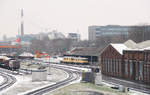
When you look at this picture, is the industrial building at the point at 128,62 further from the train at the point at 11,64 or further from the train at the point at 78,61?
the train at the point at 11,64

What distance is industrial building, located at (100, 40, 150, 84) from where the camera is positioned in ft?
130

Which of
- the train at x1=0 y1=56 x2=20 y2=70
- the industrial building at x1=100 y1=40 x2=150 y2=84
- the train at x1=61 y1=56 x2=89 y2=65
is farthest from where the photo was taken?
the train at x1=61 y1=56 x2=89 y2=65

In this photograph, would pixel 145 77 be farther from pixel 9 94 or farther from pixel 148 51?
pixel 9 94

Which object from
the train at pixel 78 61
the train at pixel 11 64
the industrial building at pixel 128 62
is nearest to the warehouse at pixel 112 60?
the industrial building at pixel 128 62

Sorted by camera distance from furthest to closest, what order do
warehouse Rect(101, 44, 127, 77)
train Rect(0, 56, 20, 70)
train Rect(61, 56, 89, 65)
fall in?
train Rect(61, 56, 89, 65), train Rect(0, 56, 20, 70), warehouse Rect(101, 44, 127, 77)

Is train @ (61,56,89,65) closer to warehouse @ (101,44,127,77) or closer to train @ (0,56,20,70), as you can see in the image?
warehouse @ (101,44,127,77)

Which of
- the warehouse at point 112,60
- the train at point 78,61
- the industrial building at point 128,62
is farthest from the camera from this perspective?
the train at point 78,61

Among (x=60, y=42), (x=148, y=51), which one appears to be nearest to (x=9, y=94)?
(x=148, y=51)

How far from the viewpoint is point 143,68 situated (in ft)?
131

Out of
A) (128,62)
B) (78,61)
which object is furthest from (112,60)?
(78,61)

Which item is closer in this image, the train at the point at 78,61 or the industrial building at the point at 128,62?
the industrial building at the point at 128,62

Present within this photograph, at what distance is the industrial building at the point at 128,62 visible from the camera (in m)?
39.7

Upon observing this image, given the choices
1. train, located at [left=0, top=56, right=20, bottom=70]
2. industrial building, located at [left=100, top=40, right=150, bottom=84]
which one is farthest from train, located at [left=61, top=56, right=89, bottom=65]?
train, located at [left=0, top=56, right=20, bottom=70]

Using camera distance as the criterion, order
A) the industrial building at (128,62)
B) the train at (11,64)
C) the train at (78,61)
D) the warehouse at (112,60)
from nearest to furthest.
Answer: the industrial building at (128,62)
the warehouse at (112,60)
the train at (11,64)
the train at (78,61)
